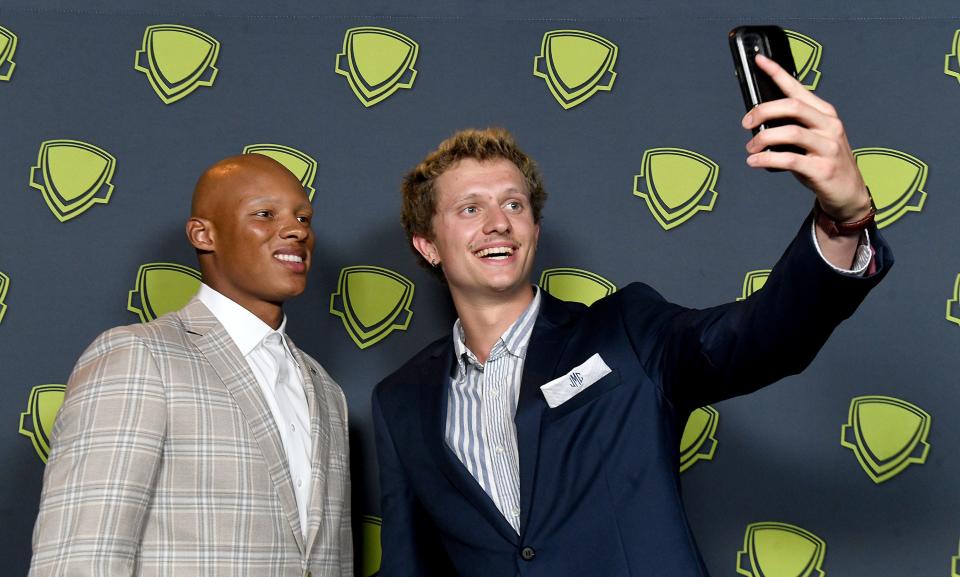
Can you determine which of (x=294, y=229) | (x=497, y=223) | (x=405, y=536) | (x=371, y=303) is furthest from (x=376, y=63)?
(x=405, y=536)

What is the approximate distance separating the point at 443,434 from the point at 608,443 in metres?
0.33

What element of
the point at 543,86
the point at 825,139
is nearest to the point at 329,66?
the point at 543,86

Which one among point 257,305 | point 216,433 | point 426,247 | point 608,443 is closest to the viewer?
point 608,443

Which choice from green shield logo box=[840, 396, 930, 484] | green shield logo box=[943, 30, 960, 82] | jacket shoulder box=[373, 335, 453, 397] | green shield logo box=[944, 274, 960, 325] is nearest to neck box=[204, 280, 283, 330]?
jacket shoulder box=[373, 335, 453, 397]

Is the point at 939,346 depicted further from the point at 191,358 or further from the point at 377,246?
the point at 191,358

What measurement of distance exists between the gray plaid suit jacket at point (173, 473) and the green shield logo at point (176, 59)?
0.88 m

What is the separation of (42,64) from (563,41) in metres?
1.36

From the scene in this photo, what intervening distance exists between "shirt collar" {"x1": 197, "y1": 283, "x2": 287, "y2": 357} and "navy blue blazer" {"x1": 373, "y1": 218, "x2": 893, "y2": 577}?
0.38 m

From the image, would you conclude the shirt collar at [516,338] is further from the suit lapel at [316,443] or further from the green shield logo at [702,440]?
the green shield logo at [702,440]

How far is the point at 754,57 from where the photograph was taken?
4.31ft

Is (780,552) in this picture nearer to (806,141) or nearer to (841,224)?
(841,224)

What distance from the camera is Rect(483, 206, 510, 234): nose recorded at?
2.04 metres

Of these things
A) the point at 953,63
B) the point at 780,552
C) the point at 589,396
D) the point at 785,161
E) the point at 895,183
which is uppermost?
the point at 953,63

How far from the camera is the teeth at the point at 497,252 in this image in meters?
2.05
